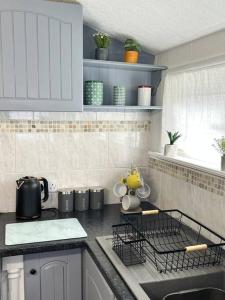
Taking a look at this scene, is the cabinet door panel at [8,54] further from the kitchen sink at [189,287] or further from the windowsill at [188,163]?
the kitchen sink at [189,287]

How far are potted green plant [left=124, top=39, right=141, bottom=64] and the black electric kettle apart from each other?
983 mm

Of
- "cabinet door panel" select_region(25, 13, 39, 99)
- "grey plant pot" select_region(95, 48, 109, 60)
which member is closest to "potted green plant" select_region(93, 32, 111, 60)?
"grey plant pot" select_region(95, 48, 109, 60)

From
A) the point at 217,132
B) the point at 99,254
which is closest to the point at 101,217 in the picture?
the point at 99,254

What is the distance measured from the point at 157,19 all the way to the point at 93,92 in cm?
58

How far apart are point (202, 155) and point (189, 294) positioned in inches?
34.6

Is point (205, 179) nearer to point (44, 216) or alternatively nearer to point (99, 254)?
point (99, 254)

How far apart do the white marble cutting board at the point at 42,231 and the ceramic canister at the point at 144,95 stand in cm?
90

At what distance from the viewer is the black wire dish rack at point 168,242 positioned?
1467 millimetres

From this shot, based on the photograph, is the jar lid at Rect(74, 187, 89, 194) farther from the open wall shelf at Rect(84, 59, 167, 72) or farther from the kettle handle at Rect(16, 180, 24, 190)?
the open wall shelf at Rect(84, 59, 167, 72)

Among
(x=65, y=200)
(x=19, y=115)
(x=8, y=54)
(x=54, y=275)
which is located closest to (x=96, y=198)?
(x=65, y=200)

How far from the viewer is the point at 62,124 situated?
87.5 inches

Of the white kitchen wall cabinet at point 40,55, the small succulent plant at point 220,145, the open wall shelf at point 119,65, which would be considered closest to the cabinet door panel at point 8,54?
the white kitchen wall cabinet at point 40,55

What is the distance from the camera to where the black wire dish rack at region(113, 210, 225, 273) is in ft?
4.81

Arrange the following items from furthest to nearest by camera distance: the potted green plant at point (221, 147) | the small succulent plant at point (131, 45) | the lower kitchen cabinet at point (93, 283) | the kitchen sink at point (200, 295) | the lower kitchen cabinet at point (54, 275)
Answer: the small succulent plant at point (131, 45), the lower kitchen cabinet at point (54, 275), the potted green plant at point (221, 147), the lower kitchen cabinet at point (93, 283), the kitchen sink at point (200, 295)
